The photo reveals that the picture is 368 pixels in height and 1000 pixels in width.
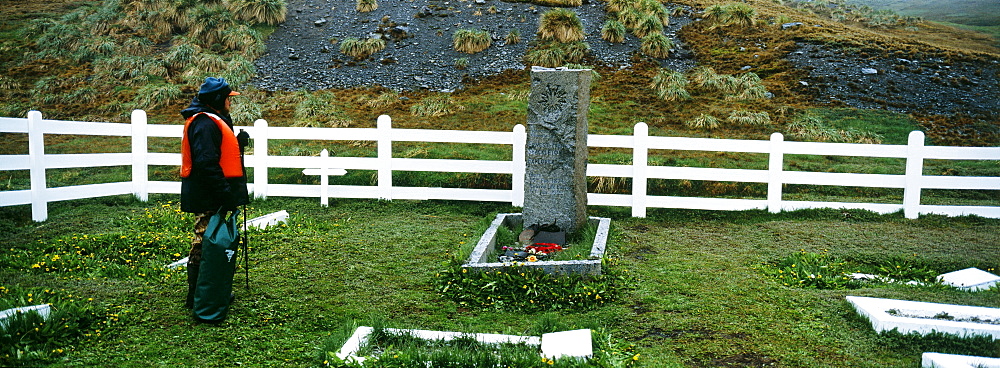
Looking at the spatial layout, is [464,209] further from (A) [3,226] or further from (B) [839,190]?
(B) [839,190]

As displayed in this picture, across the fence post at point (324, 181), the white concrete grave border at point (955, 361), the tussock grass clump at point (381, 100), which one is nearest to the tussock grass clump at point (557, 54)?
the tussock grass clump at point (381, 100)

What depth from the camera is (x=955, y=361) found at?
409cm

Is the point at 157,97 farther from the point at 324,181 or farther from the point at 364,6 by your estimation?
the point at 324,181

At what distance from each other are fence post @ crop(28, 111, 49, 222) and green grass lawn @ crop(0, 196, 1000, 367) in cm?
28

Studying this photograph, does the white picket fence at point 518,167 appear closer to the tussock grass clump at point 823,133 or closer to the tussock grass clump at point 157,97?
the tussock grass clump at point 823,133

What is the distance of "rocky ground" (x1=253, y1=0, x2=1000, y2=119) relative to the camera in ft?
59.8

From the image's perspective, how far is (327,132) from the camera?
36.9ft

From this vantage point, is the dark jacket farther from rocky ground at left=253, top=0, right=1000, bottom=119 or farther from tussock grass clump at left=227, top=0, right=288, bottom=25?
tussock grass clump at left=227, top=0, right=288, bottom=25

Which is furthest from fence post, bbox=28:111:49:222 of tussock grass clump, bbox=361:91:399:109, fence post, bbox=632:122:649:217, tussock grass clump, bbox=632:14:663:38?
tussock grass clump, bbox=632:14:663:38

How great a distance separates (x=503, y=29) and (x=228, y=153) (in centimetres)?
1827

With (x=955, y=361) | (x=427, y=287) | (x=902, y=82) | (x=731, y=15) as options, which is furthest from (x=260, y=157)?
(x=731, y=15)

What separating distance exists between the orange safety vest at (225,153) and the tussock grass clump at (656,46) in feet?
56.5

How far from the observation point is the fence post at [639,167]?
10.4m

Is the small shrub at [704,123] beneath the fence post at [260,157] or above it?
above
